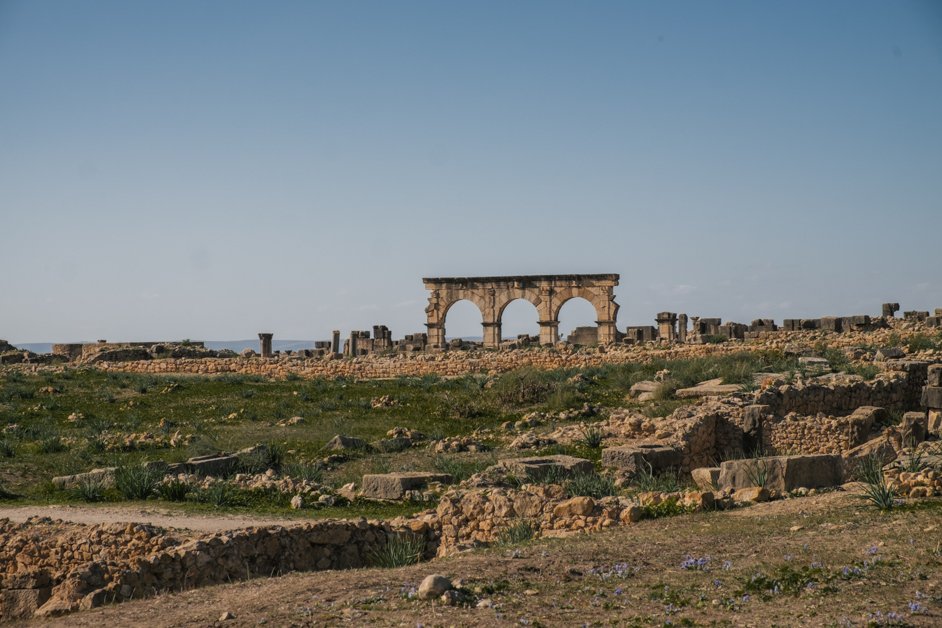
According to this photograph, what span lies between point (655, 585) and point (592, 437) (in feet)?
33.4

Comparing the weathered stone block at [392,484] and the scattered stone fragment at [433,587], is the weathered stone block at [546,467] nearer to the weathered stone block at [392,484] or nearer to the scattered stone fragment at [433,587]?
the weathered stone block at [392,484]

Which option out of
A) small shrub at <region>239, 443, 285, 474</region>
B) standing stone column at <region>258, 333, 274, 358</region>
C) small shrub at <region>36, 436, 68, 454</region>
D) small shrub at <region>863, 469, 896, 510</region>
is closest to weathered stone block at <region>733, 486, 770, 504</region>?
small shrub at <region>863, 469, 896, 510</region>

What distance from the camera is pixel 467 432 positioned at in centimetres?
2083

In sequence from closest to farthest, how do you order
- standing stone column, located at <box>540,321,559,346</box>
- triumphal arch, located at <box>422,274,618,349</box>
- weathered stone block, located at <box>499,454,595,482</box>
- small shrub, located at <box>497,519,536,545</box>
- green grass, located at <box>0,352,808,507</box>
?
small shrub, located at <box>497,519,536,545</box>, weathered stone block, located at <box>499,454,595,482</box>, green grass, located at <box>0,352,808,507</box>, triumphal arch, located at <box>422,274,618,349</box>, standing stone column, located at <box>540,321,559,346</box>

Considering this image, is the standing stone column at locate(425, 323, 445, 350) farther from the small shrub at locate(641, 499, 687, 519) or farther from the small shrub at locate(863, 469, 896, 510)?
the small shrub at locate(863, 469, 896, 510)

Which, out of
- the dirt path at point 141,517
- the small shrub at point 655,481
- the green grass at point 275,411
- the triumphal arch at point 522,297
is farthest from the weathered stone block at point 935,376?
the triumphal arch at point 522,297

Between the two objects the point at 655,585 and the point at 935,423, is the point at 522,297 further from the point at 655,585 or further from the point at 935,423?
the point at 655,585

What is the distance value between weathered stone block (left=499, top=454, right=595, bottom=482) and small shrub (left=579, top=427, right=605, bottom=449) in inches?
106

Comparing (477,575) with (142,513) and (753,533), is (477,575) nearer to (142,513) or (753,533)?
(753,533)

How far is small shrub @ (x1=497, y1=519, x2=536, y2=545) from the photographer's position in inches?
390

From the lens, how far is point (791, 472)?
11250mm

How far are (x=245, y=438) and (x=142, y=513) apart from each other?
7.14 metres

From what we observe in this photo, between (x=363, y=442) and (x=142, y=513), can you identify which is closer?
(x=142, y=513)

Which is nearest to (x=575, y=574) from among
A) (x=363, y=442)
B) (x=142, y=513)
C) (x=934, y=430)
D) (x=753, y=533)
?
(x=753, y=533)
